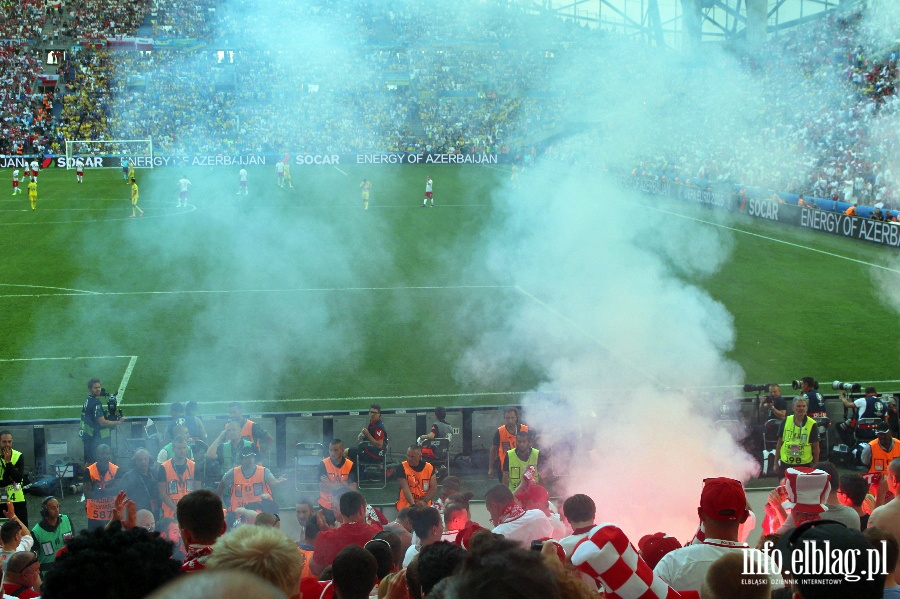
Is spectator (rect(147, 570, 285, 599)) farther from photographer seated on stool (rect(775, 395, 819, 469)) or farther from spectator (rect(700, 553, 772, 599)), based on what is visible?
photographer seated on stool (rect(775, 395, 819, 469))

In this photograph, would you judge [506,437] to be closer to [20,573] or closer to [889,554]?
[20,573]

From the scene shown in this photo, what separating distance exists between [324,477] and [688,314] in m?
8.20

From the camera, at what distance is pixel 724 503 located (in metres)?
3.67

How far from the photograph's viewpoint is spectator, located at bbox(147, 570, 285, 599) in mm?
1483

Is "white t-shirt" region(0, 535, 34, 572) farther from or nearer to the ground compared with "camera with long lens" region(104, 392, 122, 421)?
nearer to the ground

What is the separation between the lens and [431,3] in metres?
12.6

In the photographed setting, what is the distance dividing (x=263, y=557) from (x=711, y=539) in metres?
1.92

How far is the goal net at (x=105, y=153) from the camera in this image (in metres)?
41.2

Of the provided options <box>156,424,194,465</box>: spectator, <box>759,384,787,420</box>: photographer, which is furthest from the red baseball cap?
<box>759,384,787,420</box>: photographer

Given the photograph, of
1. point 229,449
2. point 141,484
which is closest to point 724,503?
point 141,484

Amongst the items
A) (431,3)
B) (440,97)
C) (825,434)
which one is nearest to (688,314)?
→ (825,434)

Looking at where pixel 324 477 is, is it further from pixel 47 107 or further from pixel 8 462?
pixel 47 107

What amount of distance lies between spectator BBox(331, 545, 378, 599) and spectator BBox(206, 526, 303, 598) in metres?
0.65

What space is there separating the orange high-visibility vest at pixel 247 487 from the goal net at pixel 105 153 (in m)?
35.6
